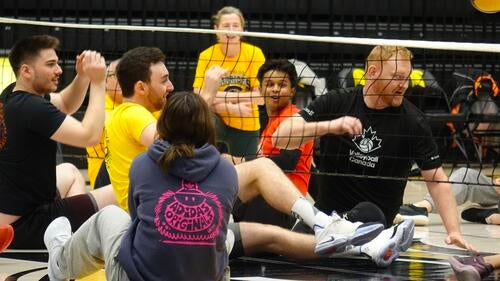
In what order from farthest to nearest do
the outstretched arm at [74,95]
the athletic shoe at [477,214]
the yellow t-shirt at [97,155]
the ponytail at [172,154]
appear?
the athletic shoe at [477,214]
the yellow t-shirt at [97,155]
the outstretched arm at [74,95]
the ponytail at [172,154]

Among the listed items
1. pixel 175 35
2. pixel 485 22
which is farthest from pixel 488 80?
pixel 175 35

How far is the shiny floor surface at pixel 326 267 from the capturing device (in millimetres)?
5355

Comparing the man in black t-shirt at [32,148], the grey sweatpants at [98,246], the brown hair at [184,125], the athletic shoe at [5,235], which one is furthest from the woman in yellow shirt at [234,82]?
the brown hair at [184,125]

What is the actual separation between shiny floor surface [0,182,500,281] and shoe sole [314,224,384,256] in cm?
13

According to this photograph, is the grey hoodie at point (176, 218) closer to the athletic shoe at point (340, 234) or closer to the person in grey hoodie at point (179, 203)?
the person in grey hoodie at point (179, 203)

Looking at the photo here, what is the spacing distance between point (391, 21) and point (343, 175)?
6579 millimetres

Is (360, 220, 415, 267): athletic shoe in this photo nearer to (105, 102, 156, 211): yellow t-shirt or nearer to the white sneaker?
(105, 102, 156, 211): yellow t-shirt

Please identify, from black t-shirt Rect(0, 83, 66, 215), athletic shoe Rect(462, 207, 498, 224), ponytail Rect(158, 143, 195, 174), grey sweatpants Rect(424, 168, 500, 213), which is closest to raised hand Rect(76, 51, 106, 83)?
black t-shirt Rect(0, 83, 66, 215)

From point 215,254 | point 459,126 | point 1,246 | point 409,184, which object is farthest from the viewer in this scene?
point 459,126

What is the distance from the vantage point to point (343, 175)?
20.1ft

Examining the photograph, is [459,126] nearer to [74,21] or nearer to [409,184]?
[409,184]

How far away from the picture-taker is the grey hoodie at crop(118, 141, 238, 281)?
14.2 feet

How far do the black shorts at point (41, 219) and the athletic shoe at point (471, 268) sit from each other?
6.61ft

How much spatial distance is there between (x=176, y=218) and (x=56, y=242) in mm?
894
